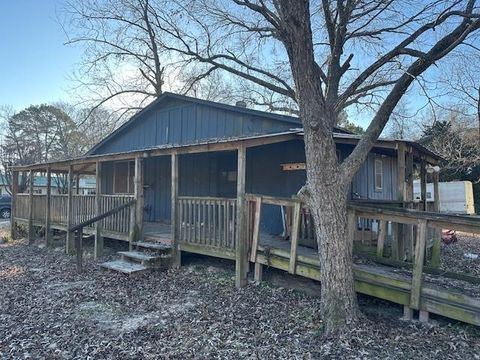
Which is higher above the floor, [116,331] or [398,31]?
[398,31]

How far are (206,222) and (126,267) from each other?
6.72 ft

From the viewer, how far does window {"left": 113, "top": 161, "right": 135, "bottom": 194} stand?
44.8 feet

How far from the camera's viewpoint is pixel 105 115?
26.0 metres

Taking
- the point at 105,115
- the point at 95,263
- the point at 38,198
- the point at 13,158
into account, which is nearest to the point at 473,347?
the point at 95,263

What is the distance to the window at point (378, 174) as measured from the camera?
11.6 meters

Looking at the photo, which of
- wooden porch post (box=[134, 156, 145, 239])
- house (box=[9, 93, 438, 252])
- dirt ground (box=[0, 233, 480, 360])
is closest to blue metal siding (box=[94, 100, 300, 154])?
house (box=[9, 93, 438, 252])

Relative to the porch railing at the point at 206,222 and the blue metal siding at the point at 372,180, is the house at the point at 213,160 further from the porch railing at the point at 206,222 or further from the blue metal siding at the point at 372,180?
the porch railing at the point at 206,222

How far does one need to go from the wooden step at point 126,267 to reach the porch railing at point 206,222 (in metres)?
1.11

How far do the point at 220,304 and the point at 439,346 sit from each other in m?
3.28

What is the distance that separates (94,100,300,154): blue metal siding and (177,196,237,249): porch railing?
2.13m

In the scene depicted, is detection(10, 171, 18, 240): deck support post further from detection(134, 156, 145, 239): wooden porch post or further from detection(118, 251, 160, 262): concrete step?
detection(118, 251, 160, 262): concrete step

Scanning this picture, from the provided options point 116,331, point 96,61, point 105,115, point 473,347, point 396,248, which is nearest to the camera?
point 473,347

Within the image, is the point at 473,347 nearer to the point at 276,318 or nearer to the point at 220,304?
the point at 276,318

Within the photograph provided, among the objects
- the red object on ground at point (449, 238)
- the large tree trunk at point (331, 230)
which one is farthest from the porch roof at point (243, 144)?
the red object on ground at point (449, 238)
